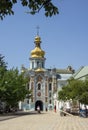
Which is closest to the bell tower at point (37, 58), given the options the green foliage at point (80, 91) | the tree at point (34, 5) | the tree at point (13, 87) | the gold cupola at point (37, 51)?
the gold cupola at point (37, 51)

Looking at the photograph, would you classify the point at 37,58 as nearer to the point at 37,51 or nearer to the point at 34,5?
the point at 37,51

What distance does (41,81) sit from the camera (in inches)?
4828

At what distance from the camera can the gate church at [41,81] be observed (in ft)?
395

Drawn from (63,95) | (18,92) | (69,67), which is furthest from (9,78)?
(69,67)

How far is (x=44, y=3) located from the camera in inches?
265

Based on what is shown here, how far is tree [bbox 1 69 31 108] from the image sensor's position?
6273 cm

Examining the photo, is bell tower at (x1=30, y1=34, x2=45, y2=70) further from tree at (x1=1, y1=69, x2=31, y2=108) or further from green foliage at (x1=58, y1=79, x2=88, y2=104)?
green foliage at (x1=58, y1=79, x2=88, y2=104)

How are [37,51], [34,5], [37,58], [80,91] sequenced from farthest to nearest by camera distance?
[37,51] < [37,58] < [80,91] < [34,5]

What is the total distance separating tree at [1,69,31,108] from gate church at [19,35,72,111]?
48717mm

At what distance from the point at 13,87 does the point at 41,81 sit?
191ft

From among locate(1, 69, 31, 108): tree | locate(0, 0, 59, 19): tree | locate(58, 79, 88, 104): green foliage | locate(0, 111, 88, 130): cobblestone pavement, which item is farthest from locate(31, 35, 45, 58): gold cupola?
locate(0, 0, 59, 19): tree

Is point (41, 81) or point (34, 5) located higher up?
point (41, 81)

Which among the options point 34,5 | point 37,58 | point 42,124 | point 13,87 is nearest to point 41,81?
point 37,58

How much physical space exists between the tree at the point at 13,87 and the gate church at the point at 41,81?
4872 centimetres
